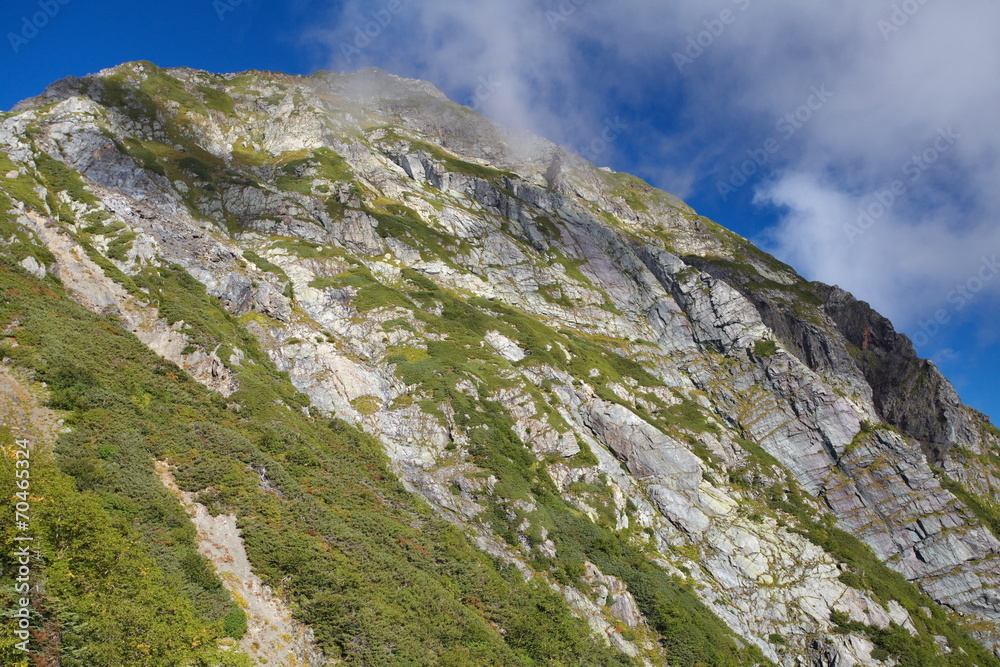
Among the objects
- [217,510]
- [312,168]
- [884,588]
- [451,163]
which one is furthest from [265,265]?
[884,588]

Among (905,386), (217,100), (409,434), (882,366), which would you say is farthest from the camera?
(217,100)

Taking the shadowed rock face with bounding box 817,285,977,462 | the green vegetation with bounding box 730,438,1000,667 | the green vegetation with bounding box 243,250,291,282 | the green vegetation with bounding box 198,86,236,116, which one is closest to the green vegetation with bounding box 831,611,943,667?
the green vegetation with bounding box 730,438,1000,667

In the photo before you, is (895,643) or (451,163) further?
(451,163)

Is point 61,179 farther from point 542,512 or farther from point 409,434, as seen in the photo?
→ point 542,512

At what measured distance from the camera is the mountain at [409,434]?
17328 millimetres

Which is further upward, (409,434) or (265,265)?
(265,265)

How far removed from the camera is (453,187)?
103 metres

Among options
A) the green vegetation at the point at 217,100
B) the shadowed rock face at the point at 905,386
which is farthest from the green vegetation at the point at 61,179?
the shadowed rock face at the point at 905,386

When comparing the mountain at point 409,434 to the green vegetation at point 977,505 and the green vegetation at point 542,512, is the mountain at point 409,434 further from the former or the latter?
the green vegetation at point 977,505

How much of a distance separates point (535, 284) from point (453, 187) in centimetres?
3421

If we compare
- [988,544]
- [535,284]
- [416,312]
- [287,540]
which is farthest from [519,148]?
[287,540]

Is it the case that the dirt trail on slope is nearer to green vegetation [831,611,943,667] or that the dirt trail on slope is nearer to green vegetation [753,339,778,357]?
green vegetation [831,611,943,667]

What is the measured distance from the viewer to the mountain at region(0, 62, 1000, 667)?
17.3 metres

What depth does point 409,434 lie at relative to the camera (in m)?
37.7
